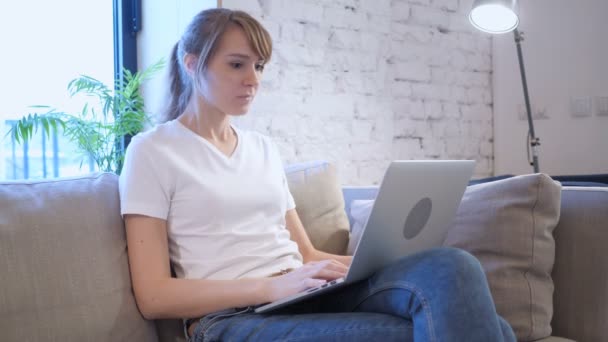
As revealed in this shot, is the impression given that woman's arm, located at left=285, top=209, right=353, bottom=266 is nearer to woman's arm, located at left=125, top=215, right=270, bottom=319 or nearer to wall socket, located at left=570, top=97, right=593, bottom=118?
woman's arm, located at left=125, top=215, right=270, bottom=319

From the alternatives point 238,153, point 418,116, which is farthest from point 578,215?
point 418,116

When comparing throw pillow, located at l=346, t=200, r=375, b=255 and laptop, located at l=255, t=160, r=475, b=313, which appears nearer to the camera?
laptop, located at l=255, t=160, r=475, b=313

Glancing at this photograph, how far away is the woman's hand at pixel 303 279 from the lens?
4.00ft

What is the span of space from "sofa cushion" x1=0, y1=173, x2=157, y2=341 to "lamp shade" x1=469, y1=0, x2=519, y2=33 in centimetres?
156

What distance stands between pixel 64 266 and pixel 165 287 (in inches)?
7.6

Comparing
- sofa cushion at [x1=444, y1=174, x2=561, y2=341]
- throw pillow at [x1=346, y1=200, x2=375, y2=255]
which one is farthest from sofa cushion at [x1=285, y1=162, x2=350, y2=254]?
sofa cushion at [x1=444, y1=174, x2=561, y2=341]

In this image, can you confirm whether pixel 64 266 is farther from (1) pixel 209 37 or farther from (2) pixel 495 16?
(2) pixel 495 16

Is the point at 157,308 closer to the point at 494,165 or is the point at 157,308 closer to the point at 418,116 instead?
the point at 418,116

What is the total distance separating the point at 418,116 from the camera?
120 inches

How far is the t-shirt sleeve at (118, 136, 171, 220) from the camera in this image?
1319 mm

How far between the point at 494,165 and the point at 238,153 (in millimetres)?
2162

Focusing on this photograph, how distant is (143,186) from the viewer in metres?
1.33

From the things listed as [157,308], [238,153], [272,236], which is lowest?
[157,308]

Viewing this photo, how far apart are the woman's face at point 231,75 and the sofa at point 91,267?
0.29 m
